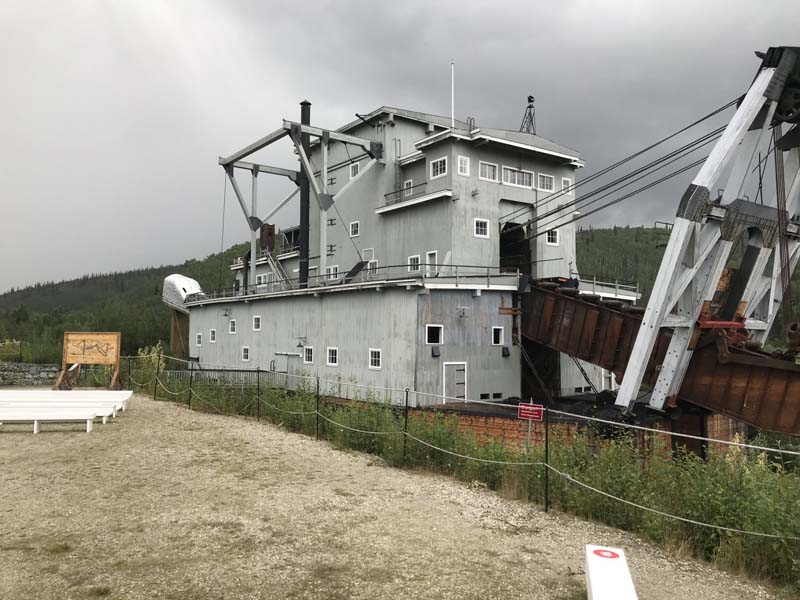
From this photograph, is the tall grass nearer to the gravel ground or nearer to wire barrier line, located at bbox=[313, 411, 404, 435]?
wire barrier line, located at bbox=[313, 411, 404, 435]

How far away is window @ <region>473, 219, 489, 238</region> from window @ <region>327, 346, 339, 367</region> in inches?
322

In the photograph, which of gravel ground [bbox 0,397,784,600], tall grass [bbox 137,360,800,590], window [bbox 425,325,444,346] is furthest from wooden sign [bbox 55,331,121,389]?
tall grass [bbox 137,360,800,590]

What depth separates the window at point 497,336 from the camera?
21203 mm

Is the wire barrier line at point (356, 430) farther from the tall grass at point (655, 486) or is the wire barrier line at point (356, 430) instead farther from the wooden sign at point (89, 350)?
the wooden sign at point (89, 350)

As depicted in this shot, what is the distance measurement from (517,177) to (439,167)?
13.2 feet

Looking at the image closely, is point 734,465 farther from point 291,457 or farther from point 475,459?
point 291,457

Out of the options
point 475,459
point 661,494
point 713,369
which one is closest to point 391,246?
point 713,369

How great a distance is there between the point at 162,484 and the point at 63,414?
267 inches

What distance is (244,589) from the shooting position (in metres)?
5.82

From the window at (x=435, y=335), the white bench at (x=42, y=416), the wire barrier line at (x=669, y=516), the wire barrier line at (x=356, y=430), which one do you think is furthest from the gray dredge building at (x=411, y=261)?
the wire barrier line at (x=669, y=516)

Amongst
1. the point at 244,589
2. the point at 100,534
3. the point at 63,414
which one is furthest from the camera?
the point at 63,414

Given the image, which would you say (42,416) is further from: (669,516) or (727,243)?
(727,243)

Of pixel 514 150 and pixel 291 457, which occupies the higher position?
pixel 514 150

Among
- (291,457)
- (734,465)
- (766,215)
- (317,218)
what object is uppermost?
(317,218)
